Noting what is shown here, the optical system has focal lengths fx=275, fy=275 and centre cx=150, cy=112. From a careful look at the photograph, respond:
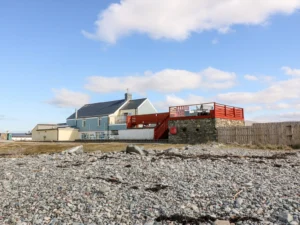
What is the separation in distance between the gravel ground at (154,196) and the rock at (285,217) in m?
0.02

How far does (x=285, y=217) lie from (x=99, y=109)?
4622cm

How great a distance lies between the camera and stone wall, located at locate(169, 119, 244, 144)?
2655 cm

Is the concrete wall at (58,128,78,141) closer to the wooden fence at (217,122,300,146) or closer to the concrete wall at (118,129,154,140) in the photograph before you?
the concrete wall at (118,129,154,140)

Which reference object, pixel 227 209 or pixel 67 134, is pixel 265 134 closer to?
pixel 227 209

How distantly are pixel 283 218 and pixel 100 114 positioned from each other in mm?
43421

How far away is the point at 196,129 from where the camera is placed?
27.7 metres

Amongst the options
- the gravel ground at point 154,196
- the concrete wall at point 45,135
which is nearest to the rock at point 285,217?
the gravel ground at point 154,196

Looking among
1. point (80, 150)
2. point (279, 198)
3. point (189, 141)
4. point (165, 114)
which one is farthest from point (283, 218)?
point (165, 114)

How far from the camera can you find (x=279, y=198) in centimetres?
703

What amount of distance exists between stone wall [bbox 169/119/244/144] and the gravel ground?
15046 mm

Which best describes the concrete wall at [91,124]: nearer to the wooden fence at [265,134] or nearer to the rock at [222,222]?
the wooden fence at [265,134]

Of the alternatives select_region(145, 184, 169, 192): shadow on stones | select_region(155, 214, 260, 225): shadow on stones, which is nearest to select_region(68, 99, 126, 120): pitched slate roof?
select_region(145, 184, 169, 192): shadow on stones

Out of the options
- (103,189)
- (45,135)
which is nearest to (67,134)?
(45,135)

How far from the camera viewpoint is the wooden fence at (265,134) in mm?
22172
